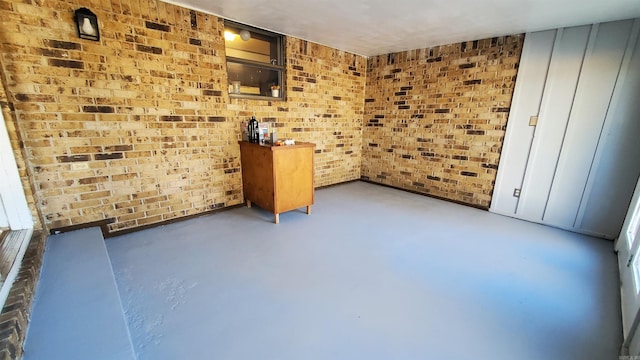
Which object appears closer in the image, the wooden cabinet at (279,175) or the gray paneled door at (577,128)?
the gray paneled door at (577,128)

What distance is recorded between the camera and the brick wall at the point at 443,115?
12.1 feet

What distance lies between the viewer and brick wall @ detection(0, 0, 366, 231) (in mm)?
2258

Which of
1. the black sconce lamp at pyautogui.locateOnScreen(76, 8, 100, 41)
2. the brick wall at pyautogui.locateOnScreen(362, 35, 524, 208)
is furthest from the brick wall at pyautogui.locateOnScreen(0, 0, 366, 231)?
the brick wall at pyautogui.locateOnScreen(362, 35, 524, 208)

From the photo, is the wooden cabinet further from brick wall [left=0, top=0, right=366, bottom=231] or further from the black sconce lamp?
the black sconce lamp

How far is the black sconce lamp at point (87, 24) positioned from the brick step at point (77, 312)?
6.44 feet

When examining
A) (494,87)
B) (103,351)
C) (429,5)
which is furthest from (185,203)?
(494,87)

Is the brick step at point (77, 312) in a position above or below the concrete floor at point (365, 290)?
above

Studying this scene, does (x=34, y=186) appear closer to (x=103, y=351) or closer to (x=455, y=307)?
(x=103, y=351)

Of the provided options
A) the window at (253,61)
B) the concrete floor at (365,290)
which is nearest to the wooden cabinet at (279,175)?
the concrete floor at (365,290)

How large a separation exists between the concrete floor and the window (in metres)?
1.94

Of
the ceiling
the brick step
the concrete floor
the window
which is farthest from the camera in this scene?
the window

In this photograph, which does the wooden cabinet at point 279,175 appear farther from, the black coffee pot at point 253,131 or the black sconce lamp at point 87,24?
the black sconce lamp at point 87,24

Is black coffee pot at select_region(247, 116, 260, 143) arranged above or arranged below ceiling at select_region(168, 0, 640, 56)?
below

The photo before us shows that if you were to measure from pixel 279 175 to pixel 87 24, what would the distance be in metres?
2.31
